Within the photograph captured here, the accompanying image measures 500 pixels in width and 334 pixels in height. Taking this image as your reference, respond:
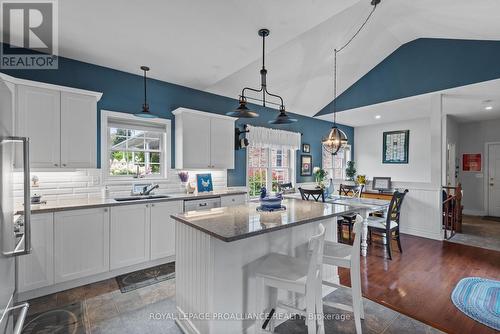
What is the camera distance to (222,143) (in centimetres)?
420

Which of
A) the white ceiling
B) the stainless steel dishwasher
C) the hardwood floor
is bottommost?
the hardwood floor

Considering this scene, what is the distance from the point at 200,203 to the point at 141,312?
1613 millimetres

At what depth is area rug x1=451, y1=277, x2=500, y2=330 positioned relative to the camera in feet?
7.09

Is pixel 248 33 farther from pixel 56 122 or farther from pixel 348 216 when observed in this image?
pixel 348 216

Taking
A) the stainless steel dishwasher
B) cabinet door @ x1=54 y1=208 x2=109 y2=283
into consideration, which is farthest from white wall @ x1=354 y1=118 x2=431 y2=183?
cabinet door @ x1=54 y1=208 x2=109 y2=283

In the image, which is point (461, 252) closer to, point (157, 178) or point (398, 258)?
point (398, 258)

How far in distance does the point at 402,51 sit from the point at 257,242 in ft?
16.8

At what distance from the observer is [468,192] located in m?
6.86

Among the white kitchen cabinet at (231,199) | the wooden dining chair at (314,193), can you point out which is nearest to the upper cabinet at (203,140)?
the white kitchen cabinet at (231,199)

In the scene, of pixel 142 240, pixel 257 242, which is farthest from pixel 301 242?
pixel 142 240

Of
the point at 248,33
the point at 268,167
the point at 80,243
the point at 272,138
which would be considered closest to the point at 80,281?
the point at 80,243

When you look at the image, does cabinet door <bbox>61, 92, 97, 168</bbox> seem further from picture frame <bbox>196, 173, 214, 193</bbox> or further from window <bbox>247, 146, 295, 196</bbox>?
window <bbox>247, 146, 295, 196</bbox>

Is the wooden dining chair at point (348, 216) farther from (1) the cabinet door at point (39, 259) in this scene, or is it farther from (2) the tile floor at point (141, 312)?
(1) the cabinet door at point (39, 259)

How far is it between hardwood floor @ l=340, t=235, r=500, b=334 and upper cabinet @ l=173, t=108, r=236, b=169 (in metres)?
2.59
